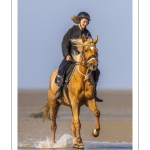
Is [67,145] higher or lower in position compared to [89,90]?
lower

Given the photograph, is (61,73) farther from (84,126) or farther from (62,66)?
(84,126)


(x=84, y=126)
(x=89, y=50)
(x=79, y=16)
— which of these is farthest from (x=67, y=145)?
(x=84, y=126)

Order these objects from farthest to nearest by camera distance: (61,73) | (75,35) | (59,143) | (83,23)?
(59,143), (61,73), (75,35), (83,23)

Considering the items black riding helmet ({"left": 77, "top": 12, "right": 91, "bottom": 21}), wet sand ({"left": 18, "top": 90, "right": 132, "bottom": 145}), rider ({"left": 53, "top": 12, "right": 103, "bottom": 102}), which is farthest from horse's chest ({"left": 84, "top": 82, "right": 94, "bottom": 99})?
wet sand ({"left": 18, "top": 90, "right": 132, "bottom": 145})

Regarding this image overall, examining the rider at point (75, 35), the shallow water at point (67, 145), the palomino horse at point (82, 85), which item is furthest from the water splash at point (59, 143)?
the rider at point (75, 35)

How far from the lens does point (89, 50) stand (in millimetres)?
17828

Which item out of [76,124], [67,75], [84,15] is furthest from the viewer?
[67,75]

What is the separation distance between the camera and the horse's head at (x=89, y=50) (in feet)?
58.1

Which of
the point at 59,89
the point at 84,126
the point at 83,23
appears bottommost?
the point at 84,126

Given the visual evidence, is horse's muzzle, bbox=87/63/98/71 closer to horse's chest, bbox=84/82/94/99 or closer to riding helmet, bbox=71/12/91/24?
horse's chest, bbox=84/82/94/99

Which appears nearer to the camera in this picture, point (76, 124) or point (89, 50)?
point (89, 50)
